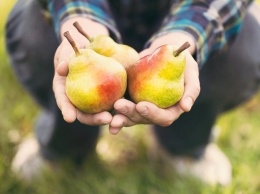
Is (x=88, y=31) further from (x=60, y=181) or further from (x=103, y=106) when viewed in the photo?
(x=60, y=181)

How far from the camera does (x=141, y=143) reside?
5.88 feet

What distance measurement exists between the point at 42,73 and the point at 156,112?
606 mm

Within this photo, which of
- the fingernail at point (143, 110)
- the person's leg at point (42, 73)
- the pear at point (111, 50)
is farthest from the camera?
the person's leg at point (42, 73)

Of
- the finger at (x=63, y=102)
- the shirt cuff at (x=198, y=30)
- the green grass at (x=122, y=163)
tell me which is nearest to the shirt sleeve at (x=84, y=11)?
the shirt cuff at (x=198, y=30)

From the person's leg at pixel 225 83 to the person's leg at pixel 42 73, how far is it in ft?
1.04

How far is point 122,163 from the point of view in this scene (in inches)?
67.7

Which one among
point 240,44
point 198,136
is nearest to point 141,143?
point 198,136

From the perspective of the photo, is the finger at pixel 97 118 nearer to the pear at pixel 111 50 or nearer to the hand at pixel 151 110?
the hand at pixel 151 110

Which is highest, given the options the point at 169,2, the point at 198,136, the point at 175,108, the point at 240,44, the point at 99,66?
the point at 99,66

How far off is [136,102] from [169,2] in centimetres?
53

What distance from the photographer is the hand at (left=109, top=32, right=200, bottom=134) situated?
2.96 feet

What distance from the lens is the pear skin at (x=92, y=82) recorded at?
3.02ft

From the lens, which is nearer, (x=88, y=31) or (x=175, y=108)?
(x=175, y=108)

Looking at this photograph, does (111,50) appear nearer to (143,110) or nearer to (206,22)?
(143,110)
